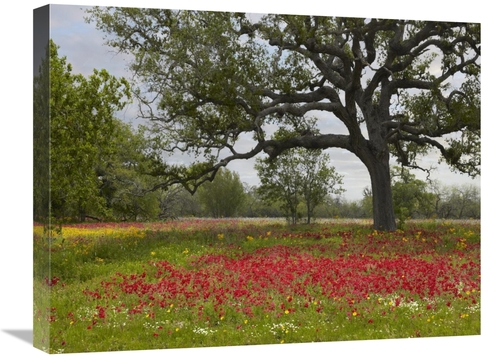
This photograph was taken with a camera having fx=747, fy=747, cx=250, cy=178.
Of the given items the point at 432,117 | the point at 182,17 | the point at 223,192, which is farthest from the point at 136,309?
the point at 432,117

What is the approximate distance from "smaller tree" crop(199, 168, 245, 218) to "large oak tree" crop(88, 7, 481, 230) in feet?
0.62

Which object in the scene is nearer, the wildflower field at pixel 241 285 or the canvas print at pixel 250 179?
the wildflower field at pixel 241 285

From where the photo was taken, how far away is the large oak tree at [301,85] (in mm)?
13570

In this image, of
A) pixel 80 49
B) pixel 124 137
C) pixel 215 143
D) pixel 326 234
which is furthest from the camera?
pixel 326 234

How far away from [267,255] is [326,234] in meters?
1.45

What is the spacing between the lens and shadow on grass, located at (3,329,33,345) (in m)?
12.9

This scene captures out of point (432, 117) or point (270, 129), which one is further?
point (432, 117)

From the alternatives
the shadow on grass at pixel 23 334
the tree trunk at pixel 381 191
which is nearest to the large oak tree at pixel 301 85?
the tree trunk at pixel 381 191

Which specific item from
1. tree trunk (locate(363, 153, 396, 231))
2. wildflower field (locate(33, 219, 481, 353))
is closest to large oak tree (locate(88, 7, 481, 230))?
tree trunk (locate(363, 153, 396, 231))

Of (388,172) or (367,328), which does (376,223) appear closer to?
(388,172)

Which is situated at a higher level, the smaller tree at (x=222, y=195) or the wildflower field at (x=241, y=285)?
the smaller tree at (x=222, y=195)

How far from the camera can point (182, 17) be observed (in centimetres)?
1357

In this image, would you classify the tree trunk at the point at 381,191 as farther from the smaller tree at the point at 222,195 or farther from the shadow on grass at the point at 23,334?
the shadow on grass at the point at 23,334

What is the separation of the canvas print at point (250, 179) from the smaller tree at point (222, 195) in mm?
29
